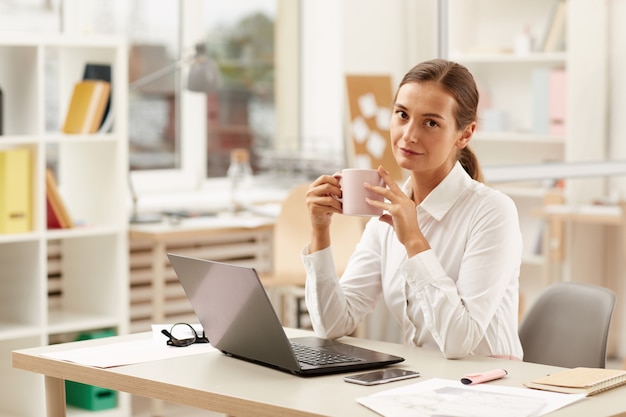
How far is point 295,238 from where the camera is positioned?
4402 mm

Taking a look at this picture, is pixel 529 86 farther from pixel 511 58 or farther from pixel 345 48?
pixel 345 48

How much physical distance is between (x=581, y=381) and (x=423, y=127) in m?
0.64

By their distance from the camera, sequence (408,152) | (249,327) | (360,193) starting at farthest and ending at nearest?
(408,152), (360,193), (249,327)

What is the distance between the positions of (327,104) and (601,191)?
4.65 ft

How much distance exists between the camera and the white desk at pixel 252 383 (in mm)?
1663

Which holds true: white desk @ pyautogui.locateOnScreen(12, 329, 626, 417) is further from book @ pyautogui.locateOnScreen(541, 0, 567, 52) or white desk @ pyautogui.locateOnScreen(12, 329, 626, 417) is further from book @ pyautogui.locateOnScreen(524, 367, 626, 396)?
book @ pyautogui.locateOnScreen(541, 0, 567, 52)

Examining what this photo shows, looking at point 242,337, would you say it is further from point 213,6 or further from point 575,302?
point 213,6

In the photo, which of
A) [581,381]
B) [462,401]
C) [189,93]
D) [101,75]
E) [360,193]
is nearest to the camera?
[462,401]

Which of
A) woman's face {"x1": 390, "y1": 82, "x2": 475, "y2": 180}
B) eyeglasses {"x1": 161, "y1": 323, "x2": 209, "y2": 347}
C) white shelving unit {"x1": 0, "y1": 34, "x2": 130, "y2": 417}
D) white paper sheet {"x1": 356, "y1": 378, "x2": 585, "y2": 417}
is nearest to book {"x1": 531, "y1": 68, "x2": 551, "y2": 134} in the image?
white shelving unit {"x1": 0, "y1": 34, "x2": 130, "y2": 417}

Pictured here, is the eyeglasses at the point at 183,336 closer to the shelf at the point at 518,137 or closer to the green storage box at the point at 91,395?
the green storage box at the point at 91,395

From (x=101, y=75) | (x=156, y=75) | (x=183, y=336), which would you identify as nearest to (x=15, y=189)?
A: (x=101, y=75)

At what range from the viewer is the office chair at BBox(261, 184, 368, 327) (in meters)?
4.37

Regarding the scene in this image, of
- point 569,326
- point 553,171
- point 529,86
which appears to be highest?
point 529,86

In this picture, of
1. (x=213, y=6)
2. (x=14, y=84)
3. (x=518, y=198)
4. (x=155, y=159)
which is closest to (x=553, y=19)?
(x=518, y=198)
